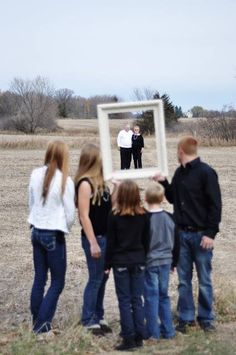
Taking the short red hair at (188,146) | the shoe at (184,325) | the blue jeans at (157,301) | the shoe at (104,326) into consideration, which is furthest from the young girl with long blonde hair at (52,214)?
the shoe at (184,325)

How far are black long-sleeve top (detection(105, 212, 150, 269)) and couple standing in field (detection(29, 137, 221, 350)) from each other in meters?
0.02

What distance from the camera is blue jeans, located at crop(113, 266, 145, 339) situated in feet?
18.9

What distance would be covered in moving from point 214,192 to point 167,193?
19.5 inches

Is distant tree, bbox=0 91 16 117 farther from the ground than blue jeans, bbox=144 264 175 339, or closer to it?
farther from the ground

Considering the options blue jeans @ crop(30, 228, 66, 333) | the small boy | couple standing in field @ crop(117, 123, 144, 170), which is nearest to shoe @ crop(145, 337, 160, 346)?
the small boy

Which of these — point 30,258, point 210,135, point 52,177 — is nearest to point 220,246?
point 30,258

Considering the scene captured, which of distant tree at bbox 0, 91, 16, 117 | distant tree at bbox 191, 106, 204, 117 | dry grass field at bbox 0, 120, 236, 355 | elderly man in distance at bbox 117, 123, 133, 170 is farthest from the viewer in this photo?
distant tree at bbox 0, 91, 16, 117

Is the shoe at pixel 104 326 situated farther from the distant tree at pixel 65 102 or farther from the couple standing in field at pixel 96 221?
the distant tree at pixel 65 102

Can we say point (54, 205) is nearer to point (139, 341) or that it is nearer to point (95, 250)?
point (95, 250)

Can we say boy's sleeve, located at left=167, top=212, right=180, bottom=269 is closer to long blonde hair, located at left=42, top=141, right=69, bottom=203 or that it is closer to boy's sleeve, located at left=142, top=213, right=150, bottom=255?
boy's sleeve, located at left=142, top=213, right=150, bottom=255

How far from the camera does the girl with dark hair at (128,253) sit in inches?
224

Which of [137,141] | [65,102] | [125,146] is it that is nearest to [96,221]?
[125,146]

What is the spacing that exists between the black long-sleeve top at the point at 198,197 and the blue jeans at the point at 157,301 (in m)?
0.48

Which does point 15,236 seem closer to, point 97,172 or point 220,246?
point 220,246
